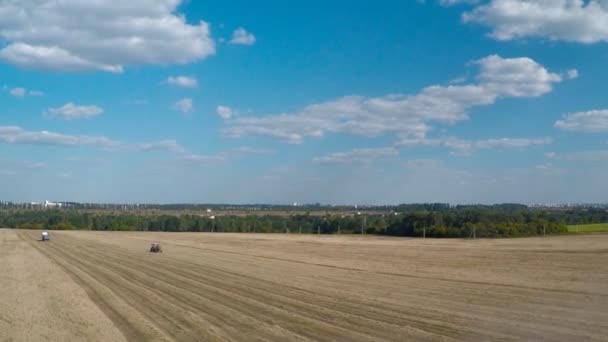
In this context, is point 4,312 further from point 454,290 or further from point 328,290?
point 454,290

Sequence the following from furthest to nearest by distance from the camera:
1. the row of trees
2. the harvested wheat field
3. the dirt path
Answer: the row of trees, the dirt path, the harvested wheat field

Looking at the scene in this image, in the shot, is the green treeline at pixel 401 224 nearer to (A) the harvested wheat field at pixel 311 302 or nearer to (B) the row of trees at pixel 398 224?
(B) the row of trees at pixel 398 224

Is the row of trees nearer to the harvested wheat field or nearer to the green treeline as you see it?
the green treeline

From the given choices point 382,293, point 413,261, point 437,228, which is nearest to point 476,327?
point 382,293

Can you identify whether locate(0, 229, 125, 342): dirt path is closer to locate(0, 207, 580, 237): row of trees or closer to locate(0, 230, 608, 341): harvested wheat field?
locate(0, 230, 608, 341): harvested wheat field

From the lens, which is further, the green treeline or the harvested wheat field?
the green treeline

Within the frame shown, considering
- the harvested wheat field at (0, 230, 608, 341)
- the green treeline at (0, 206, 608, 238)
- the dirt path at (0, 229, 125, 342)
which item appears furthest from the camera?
the green treeline at (0, 206, 608, 238)

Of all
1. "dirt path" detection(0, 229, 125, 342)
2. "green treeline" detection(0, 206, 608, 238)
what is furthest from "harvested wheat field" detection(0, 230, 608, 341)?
"green treeline" detection(0, 206, 608, 238)

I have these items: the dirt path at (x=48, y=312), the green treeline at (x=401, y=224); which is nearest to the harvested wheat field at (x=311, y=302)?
the dirt path at (x=48, y=312)
